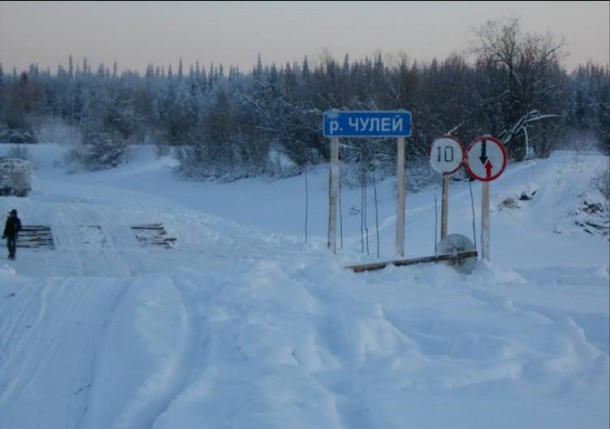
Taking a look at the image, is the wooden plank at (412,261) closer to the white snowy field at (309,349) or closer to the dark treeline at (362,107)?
the white snowy field at (309,349)

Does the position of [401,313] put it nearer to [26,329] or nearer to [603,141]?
[26,329]

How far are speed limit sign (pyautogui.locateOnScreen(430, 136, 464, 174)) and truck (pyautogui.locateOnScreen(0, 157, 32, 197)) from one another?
85.4ft

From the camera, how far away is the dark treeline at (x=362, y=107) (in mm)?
31578

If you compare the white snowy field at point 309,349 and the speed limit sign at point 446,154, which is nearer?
the white snowy field at point 309,349

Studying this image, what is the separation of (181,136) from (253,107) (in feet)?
43.8

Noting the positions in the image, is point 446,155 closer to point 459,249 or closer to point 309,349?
point 459,249

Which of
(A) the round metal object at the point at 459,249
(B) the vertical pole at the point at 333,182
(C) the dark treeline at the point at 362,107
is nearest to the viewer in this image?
(A) the round metal object at the point at 459,249

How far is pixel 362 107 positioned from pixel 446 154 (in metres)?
20.8

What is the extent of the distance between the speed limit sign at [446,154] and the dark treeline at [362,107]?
10.5m

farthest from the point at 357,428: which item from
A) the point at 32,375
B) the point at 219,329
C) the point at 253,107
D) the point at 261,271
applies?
the point at 253,107

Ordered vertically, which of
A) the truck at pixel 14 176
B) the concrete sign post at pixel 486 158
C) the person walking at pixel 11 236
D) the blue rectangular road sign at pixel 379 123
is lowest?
the person walking at pixel 11 236

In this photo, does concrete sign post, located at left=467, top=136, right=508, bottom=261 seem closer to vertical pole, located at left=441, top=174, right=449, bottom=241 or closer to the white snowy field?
vertical pole, located at left=441, top=174, right=449, bottom=241

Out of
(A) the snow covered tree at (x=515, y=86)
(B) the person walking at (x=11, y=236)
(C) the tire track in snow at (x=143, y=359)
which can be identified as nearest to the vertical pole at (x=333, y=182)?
(C) the tire track in snow at (x=143, y=359)

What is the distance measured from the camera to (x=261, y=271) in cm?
923
